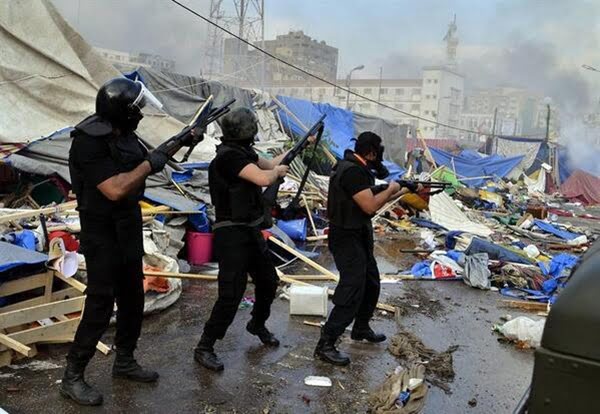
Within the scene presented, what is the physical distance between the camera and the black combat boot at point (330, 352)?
13.4ft

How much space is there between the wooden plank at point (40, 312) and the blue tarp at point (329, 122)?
1145 centimetres

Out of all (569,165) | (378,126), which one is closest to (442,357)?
(378,126)

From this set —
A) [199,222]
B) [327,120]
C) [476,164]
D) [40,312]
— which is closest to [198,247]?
[199,222]

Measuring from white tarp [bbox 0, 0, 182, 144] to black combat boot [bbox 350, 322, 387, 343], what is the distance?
6130mm

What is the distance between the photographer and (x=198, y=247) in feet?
23.1

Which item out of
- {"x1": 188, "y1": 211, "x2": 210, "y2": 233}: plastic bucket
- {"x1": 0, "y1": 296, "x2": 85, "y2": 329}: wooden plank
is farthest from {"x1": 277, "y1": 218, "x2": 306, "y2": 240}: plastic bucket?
{"x1": 0, "y1": 296, "x2": 85, "y2": 329}: wooden plank

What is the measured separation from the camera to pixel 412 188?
4.36m

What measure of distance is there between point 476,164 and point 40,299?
2233cm

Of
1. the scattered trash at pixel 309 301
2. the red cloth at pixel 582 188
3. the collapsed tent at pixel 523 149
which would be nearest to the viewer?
the scattered trash at pixel 309 301

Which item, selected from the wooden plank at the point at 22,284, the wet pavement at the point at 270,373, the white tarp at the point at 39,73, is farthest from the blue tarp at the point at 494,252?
the white tarp at the point at 39,73

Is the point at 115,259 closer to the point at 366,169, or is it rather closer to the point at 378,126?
the point at 366,169

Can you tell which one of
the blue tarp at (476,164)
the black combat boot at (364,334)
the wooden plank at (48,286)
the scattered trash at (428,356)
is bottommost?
the scattered trash at (428,356)

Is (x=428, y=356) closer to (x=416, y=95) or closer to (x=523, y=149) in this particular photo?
(x=523, y=149)

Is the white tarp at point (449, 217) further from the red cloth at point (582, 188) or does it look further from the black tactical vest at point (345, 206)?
the red cloth at point (582, 188)
